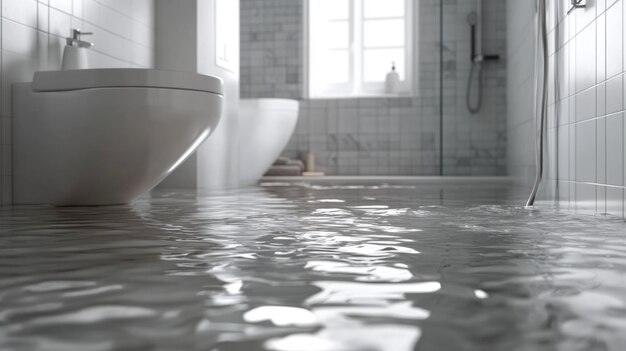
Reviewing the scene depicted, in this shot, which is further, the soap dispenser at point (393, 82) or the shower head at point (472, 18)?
the soap dispenser at point (393, 82)

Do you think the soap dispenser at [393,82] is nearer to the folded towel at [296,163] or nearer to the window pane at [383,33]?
the window pane at [383,33]

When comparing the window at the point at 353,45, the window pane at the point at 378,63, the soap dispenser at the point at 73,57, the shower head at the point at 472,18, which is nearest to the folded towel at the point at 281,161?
Result: the window at the point at 353,45

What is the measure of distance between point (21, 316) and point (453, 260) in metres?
0.66

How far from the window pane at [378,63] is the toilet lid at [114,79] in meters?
3.67

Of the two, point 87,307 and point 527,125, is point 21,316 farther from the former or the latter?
point 527,125

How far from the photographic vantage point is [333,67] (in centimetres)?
596

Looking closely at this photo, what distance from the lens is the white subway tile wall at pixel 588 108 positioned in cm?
187

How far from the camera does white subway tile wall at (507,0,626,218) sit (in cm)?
187

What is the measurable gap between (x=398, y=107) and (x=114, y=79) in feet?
12.0

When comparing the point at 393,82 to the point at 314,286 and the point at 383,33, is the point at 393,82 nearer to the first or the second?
the point at 383,33

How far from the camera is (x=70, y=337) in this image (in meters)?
0.66

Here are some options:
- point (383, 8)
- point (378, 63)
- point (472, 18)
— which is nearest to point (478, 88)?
point (472, 18)

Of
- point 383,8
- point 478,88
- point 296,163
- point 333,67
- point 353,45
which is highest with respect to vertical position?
point 383,8

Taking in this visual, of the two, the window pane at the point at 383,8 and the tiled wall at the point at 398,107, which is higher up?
the window pane at the point at 383,8
